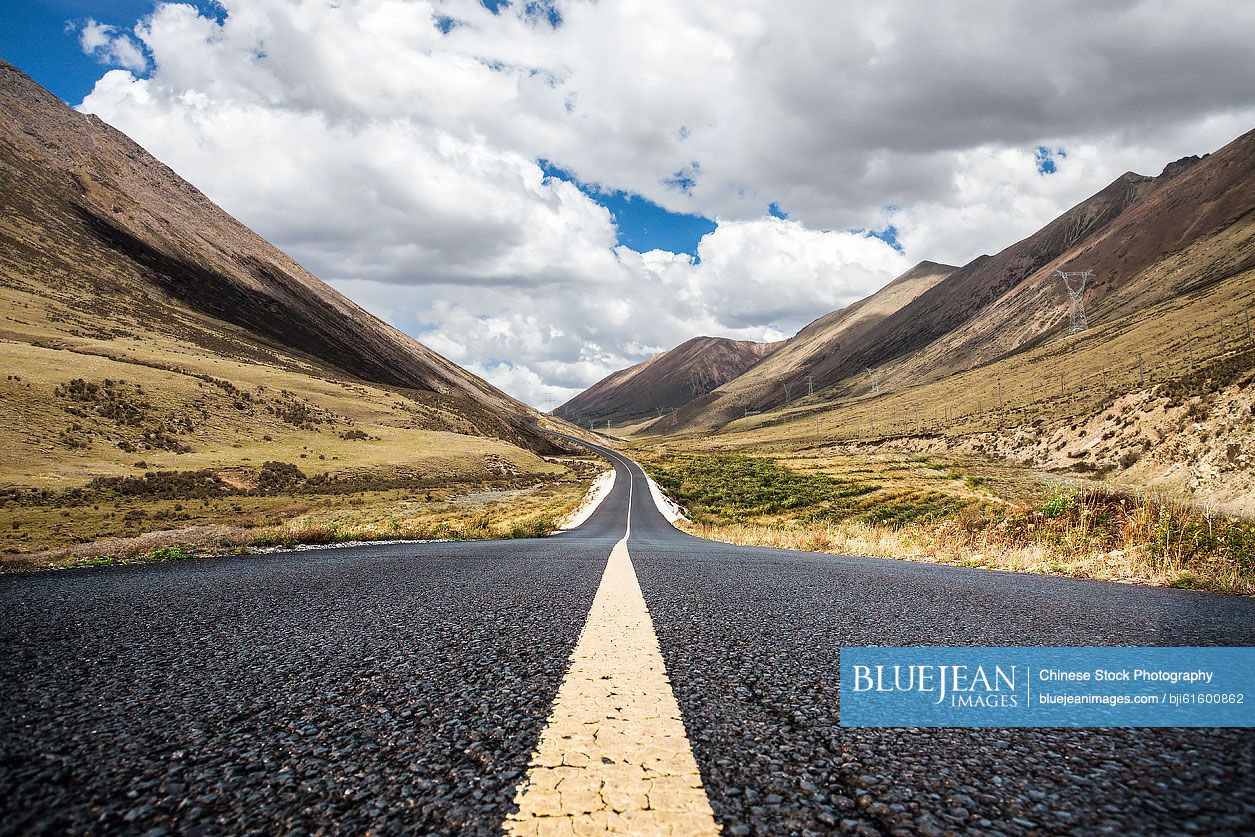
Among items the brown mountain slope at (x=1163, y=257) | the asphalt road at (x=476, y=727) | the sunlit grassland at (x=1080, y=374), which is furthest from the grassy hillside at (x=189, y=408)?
the brown mountain slope at (x=1163, y=257)

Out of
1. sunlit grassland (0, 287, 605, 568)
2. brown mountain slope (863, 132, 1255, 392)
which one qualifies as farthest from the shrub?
brown mountain slope (863, 132, 1255, 392)

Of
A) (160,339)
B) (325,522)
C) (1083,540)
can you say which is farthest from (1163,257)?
(160,339)

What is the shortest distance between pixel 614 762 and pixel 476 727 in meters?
0.52

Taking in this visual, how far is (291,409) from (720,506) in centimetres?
4786

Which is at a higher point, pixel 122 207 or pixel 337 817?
pixel 122 207

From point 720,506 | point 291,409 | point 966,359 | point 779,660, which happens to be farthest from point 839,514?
point 966,359

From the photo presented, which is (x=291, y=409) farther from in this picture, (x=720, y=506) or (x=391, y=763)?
(x=391, y=763)

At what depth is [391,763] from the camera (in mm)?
1575

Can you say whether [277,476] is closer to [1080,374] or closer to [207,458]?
[207,458]

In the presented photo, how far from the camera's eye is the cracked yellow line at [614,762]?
4.22 ft

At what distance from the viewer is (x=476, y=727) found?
1833 millimetres

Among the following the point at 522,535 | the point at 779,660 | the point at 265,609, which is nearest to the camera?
the point at 779,660

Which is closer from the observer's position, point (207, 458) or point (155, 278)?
point (207, 458)

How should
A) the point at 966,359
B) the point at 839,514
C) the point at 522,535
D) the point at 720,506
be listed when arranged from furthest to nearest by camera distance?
the point at 966,359
the point at 720,506
the point at 839,514
the point at 522,535
